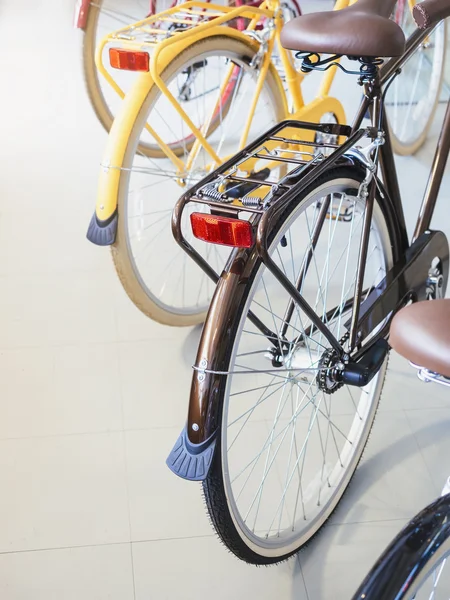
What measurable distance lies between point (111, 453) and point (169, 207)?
3.81ft

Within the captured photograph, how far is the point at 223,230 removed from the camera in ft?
3.77

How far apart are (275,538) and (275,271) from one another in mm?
616

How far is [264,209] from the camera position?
47.8 inches

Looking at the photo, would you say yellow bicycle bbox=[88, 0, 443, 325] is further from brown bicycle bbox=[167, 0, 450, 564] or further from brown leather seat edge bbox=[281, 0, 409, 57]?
brown leather seat edge bbox=[281, 0, 409, 57]

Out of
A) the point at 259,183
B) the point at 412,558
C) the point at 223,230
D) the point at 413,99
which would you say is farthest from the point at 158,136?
the point at 413,99

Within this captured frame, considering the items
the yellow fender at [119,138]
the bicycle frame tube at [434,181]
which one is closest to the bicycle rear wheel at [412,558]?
the bicycle frame tube at [434,181]

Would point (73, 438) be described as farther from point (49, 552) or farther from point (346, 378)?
point (346, 378)

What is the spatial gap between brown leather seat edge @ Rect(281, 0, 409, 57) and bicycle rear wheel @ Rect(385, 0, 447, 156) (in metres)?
1.58

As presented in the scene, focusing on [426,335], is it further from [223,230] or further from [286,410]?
[286,410]

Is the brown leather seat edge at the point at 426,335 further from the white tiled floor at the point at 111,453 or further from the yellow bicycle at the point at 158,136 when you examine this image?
the yellow bicycle at the point at 158,136

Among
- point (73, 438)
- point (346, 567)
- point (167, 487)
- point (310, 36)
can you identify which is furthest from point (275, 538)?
point (310, 36)

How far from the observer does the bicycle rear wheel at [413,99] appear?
302 centimetres

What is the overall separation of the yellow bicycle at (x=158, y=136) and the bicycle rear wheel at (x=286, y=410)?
1.03ft

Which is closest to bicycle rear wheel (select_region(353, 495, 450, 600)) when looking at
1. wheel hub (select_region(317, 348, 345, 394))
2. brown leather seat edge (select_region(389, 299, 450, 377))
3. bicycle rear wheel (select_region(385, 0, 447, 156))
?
brown leather seat edge (select_region(389, 299, 450, 377))
